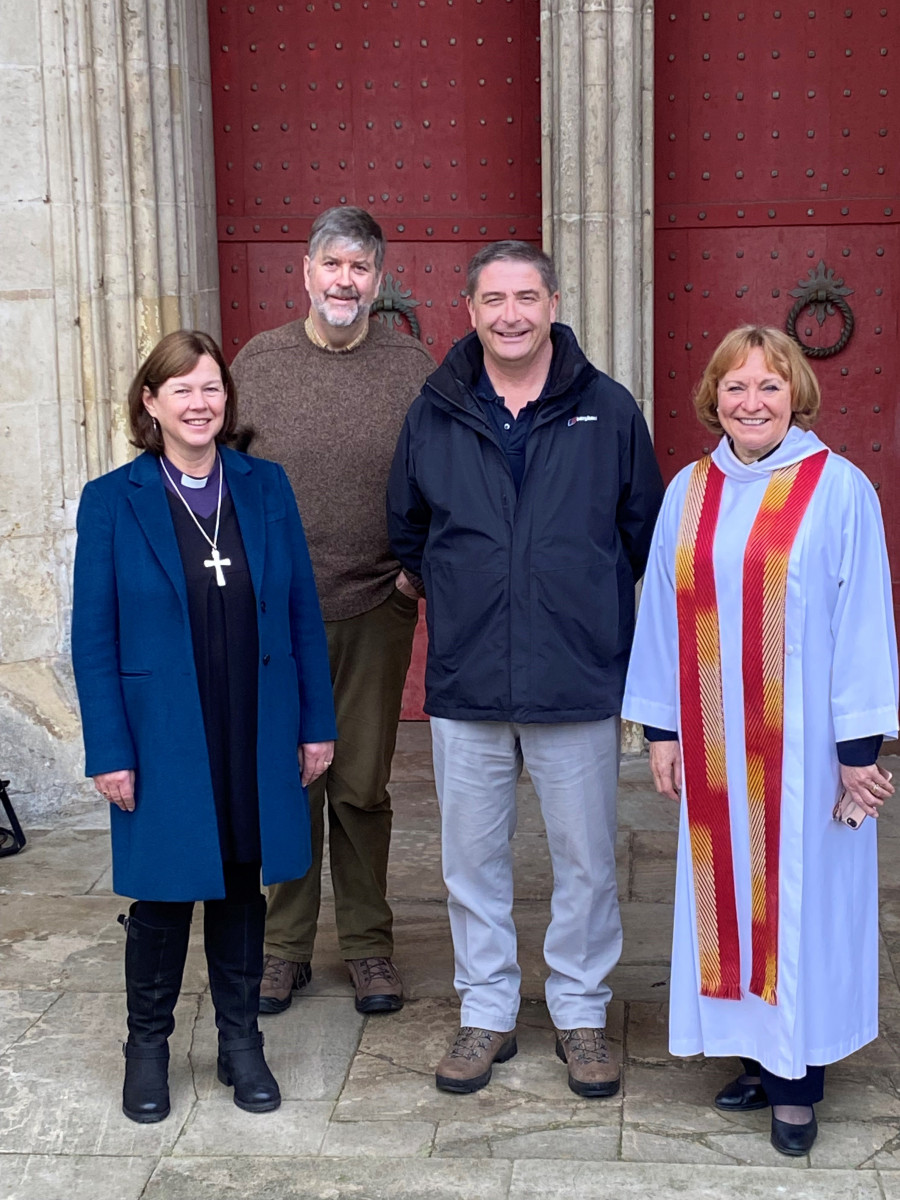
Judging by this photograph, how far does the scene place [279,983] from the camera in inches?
157

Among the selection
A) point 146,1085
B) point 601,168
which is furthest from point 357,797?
point 601,168

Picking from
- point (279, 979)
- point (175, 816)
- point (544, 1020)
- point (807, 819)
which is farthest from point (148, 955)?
point (807, 819)

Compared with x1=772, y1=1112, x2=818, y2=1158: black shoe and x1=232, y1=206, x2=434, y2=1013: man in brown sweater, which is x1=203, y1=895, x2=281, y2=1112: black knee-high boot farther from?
x1=772, y1=1112, x2=818, y2=1158: black shoe

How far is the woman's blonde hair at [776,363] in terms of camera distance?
10.5 ft

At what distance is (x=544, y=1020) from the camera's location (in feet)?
12.7

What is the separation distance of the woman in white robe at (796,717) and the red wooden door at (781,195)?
2664 mm

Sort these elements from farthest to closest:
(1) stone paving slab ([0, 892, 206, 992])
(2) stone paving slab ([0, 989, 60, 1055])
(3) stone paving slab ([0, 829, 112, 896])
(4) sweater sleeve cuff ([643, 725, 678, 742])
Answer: (3) stone paving slab ([0, 829, 112, 896]) < (1) stone paving slab ([0, 892, 206, 992]) < (2) stone paving slab ([0, 989, 60, 1055]) < (4) sweater sleeve cuff ([643, 725, 678, 742])

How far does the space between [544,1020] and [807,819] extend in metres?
1.02

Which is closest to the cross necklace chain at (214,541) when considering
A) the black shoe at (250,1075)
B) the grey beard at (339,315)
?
the grey beard at (339,315)

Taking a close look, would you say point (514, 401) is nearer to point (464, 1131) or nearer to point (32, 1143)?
point (464, 1131)

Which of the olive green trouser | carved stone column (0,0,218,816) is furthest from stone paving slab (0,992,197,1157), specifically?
carved stone column (0,0,218,816)

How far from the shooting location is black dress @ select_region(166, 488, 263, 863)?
331 cm

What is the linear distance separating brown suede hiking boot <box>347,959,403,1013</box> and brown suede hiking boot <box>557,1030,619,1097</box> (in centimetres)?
50

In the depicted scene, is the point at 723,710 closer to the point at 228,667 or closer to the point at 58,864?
the point at 228,667
